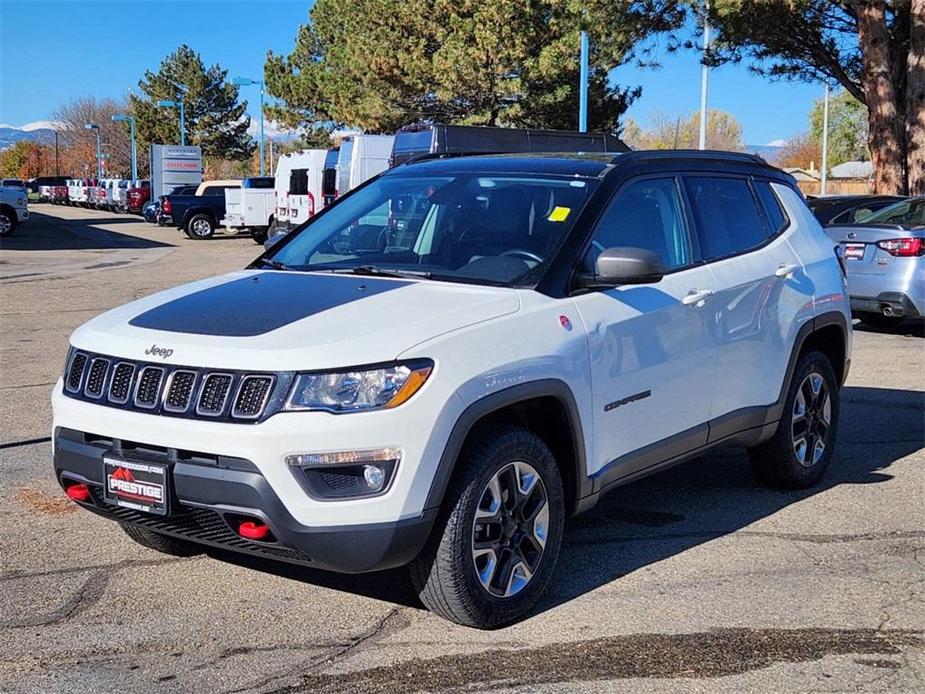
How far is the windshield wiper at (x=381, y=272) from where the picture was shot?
4.93 metres

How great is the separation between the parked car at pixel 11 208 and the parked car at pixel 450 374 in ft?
100

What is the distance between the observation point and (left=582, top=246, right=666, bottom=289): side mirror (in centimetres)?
466

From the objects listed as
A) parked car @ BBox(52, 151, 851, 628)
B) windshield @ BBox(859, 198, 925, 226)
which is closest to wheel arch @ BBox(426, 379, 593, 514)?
parked car @ BBox(52, 151, 851, 628)

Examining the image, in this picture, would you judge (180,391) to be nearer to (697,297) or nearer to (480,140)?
(697,297)

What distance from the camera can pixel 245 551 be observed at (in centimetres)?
417

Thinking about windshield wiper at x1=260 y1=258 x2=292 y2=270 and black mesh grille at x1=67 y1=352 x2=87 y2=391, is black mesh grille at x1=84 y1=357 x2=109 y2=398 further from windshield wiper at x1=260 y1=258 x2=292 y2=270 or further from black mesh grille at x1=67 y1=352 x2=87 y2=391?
windshield wiper at x1=260 y1=258 x2=292 y2=270

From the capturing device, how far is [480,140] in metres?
19.9

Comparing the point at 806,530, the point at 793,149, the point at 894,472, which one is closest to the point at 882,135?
the point at 894,472

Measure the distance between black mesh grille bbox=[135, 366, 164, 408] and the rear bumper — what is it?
10.1 meters

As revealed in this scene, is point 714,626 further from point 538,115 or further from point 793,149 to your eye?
point 793,149

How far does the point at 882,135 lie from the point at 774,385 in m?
18.3

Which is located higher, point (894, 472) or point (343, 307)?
point (343, 307)

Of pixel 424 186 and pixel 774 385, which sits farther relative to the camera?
pixel 774 385

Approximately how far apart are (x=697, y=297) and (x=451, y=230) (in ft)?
3.84
